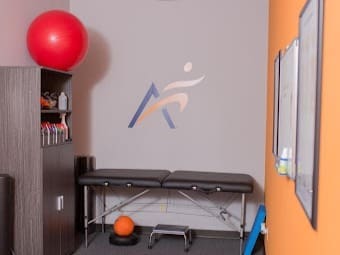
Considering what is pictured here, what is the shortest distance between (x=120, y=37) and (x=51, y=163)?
1754 mm

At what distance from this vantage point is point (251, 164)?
4301mm

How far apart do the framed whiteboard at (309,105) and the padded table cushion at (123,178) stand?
2.61 metres

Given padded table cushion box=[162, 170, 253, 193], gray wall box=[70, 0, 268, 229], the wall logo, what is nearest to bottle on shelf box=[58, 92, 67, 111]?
gray wall box=[70, 0, 268, 229]

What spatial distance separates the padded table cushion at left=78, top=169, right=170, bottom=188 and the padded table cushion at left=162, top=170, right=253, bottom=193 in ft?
0.34

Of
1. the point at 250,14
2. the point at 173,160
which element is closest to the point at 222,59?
the point at 250,14

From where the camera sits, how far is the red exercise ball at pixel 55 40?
337cm

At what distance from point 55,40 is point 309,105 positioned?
104 inches

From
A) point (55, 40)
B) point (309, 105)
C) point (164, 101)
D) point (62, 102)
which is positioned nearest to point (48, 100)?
point (62, 102)

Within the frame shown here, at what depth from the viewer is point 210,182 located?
381 centimetres

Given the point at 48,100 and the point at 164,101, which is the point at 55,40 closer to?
the point at 48,100

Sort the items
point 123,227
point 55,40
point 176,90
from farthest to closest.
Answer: point 176,90, point 123,227, point 55,40

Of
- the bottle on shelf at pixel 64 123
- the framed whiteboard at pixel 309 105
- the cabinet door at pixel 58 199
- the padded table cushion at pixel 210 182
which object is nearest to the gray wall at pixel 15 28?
the bottle on shelf at pixel 64 123

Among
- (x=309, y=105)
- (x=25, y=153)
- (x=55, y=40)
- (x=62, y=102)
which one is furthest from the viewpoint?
(x=62, y=102)

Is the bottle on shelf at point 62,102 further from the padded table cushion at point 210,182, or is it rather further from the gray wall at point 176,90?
the padded table cushion at point 210,182
